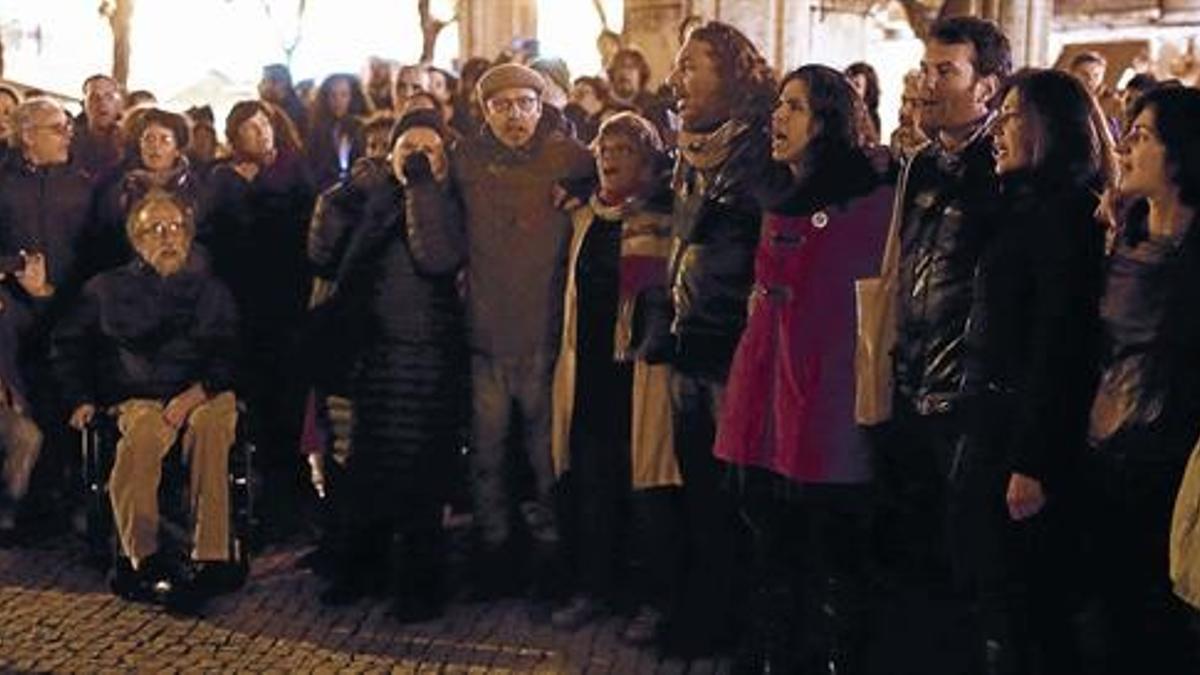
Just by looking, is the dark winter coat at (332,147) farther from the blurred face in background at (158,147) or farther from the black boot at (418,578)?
the black boot at (418,578)

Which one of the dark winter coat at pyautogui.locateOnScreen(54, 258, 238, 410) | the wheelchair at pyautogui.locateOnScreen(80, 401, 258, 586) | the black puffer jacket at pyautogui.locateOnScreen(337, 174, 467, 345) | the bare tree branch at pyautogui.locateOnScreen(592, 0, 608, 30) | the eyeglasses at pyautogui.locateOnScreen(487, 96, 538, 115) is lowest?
the wheelchair at pyautogui.locateOnScreen(80, 401, 258, 586)

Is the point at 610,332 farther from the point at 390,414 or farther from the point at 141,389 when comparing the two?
the point at 141,389

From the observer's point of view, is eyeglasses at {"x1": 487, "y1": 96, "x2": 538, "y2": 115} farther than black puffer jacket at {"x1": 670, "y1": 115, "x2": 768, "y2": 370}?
Yes

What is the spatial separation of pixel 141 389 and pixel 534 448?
5.40 feet

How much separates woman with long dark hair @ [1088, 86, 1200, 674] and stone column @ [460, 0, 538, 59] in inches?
469

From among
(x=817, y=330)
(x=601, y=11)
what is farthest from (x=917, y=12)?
(x=817, y=330)

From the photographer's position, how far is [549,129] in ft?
18.6

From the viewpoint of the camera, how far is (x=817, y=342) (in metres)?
4.49

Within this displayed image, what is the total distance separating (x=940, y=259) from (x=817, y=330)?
1.68ft

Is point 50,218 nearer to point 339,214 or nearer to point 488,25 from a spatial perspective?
point 339,214

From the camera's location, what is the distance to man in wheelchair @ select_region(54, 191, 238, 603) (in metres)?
5.84

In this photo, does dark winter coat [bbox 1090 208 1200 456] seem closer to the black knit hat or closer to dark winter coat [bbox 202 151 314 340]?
the black knit hat

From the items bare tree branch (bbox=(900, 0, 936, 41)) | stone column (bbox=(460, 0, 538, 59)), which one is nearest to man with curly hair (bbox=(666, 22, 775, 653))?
bare tree branch (bbox=(900, 0, 936, 41))

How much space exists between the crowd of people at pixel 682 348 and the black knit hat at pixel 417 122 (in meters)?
0.03
